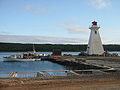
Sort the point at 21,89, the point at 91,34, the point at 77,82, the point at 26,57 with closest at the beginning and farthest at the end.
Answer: the point at 21,89 < the point at 77,82 < the point at 91,34 < the point at 26,57

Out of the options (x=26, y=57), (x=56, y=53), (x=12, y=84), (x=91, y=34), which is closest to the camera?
(x=12, y=84)

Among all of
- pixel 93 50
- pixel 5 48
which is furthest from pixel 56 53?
pixel 5 48

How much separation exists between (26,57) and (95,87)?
70235 mm

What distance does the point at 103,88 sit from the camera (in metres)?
15.6

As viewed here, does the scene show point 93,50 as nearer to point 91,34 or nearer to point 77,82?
point 91,34

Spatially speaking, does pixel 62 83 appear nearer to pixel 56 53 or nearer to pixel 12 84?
pixel 12 84

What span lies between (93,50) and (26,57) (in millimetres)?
24437

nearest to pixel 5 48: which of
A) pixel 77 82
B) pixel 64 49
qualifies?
pixel 64 49

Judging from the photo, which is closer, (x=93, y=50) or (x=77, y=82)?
(x=77, y=82)

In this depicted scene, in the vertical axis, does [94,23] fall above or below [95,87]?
above

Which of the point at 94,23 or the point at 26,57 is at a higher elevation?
the point at 94,23

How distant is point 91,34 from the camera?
70250 millimetres

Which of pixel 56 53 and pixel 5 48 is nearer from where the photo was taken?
pixel 56 53

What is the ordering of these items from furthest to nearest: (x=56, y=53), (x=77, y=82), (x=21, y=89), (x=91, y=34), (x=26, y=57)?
(x=56, y=53) < (x=26, y=57) < (x=91, y=34) < (x=77, y=82) < (x=21, y=89)
